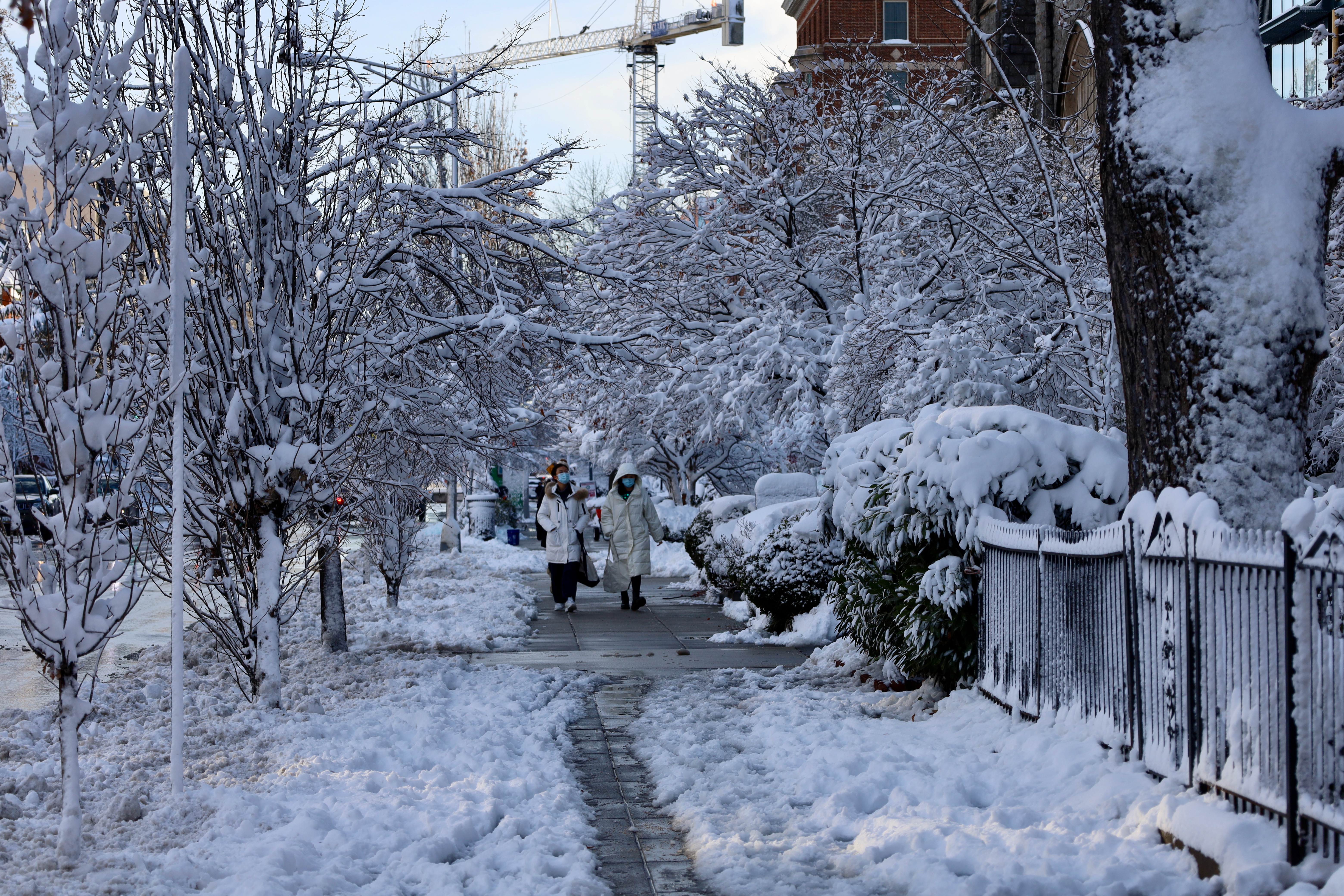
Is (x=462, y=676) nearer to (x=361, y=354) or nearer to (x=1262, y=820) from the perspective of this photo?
(x=361, y=354)

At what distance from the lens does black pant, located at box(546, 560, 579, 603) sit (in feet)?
50.1

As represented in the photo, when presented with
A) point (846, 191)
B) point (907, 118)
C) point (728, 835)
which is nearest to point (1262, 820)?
point (728, 835)

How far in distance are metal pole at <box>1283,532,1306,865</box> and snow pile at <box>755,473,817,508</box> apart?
45.3 feet

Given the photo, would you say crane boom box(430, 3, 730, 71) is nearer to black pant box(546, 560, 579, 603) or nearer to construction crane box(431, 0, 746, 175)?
construction crane box(431, 0, 746, 175)

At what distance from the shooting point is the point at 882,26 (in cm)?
5903

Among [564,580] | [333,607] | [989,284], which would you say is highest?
[989,284]

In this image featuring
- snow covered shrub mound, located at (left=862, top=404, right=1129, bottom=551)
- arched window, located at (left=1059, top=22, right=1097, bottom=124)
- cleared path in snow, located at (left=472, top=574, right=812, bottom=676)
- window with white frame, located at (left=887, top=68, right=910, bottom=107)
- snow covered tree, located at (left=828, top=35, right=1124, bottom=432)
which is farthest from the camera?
arched window, located at (left=1059, top=22, right=1097, bottom=124)

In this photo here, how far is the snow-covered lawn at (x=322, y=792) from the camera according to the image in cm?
489

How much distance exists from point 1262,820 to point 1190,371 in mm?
2268

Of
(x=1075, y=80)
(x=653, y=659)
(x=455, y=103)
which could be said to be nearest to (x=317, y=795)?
(x=653, y=659)

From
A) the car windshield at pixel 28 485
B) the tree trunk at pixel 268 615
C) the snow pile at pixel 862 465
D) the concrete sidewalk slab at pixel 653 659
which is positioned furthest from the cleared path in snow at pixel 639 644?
the car windshield at pixel 28 485

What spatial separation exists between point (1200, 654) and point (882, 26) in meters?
58.4

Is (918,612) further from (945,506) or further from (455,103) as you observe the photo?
(455,103)

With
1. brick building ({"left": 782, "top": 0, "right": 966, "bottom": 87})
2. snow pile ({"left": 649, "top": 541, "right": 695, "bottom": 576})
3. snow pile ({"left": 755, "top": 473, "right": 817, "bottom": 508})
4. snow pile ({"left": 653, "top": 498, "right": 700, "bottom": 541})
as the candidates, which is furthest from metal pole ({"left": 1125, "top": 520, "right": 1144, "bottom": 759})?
brick building ({"left": 782, "top": 0, "right": 966, "bottom": 87})
